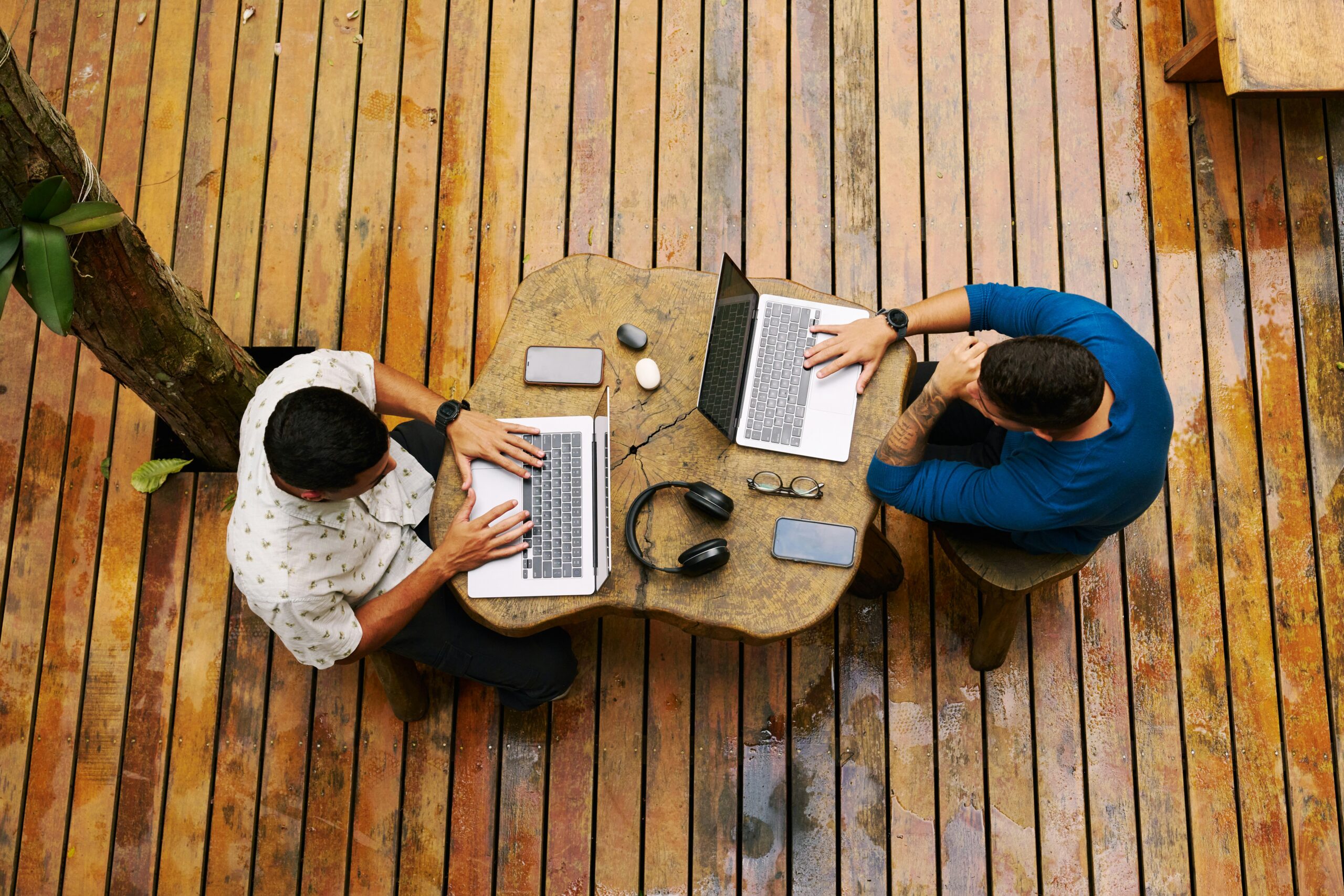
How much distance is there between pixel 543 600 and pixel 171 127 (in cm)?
227

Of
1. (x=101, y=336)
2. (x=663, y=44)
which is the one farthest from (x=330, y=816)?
(x=663, y=44)

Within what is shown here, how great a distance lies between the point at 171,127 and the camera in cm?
290

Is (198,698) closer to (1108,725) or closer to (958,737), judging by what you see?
(958,737)

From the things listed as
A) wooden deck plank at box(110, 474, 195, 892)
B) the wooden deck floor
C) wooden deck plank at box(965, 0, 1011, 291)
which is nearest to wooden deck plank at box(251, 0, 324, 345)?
the wooden deck floor

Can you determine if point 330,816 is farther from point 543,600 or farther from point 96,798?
point 543,600

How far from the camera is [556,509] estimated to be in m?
1.89

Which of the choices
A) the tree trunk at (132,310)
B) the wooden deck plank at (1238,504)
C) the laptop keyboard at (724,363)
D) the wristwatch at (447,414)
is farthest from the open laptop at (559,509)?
the wooden deck plank at (1238,504)

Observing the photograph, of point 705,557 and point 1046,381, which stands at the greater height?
point 1046,381

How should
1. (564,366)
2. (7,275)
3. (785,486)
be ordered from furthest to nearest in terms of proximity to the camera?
1. (564,366)
2. (785,486)
3. (7,275)

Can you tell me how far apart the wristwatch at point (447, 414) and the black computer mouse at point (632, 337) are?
39 centimetres

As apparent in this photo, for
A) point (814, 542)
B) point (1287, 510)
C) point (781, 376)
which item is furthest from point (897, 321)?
point (1287, 510)

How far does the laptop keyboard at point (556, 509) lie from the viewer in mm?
1855

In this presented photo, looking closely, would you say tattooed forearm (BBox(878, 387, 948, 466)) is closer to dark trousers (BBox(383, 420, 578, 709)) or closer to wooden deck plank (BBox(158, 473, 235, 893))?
dark trousers (BBox(383, 420, 578, 709))

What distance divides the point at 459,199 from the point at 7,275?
58.0 inches
